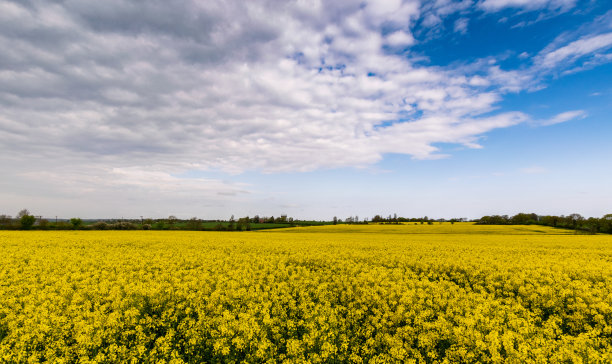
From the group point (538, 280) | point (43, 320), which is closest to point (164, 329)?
point (43, 320)

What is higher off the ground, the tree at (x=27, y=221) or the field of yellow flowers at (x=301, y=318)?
the tree at (x=27, y=221)

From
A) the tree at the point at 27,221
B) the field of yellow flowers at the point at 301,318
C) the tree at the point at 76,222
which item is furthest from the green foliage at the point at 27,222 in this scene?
the field of yellow flowers at the point at 301,318

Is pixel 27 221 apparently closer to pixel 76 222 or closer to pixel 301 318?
pixel 76 222

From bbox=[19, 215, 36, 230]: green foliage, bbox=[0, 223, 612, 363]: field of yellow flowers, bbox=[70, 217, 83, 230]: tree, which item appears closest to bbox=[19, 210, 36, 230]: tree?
bbox=[19, 215, 36, 230]: green foliage

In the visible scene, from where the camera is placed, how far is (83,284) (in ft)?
38.4

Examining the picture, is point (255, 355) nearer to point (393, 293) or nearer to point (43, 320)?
point (393, 293)

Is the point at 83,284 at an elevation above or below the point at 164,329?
above

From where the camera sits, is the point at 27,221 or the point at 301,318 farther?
the point at 27,221

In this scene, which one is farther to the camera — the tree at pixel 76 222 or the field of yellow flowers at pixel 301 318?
the tree at pixel 76 222

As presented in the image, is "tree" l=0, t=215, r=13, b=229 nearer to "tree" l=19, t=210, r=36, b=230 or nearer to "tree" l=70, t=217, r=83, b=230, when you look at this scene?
"tree" l=19, t=210, r=36, b=230

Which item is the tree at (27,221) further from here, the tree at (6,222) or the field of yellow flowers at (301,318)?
the field of yellow flowers at (301,318)

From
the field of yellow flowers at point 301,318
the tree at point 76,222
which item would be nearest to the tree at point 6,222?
the tree at point 76,222

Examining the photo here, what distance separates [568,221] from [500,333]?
97937 millimetres

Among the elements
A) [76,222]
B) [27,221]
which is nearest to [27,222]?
[27,221]
